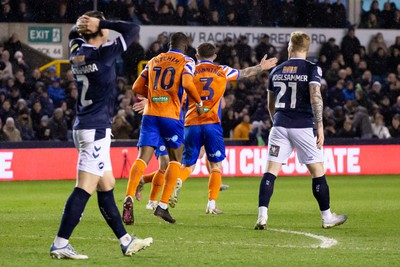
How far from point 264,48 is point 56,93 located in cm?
623

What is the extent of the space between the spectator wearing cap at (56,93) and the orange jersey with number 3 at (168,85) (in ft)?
41.4

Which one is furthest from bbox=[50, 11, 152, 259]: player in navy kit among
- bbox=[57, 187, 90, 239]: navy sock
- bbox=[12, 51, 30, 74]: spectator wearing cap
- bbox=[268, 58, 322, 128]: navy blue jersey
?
bbox=[12, 51, 30, 74]: spectator wearing cap

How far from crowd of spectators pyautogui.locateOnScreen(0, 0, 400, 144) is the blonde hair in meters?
12.1

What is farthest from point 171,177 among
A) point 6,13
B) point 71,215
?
point 6,13

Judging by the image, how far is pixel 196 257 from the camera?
9023 mm

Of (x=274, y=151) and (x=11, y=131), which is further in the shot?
(x=11, y=131)

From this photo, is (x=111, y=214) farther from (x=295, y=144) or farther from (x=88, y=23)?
(x=295, y=144)

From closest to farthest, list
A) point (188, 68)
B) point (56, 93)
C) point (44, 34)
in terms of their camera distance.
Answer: point (188, 68) < point (56, 93) < point (44, 34)

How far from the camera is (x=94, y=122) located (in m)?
8.91

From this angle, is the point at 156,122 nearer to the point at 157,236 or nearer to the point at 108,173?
the point at 157,236

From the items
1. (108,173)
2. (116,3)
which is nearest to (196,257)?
(108,173)

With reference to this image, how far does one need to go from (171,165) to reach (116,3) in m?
15.0

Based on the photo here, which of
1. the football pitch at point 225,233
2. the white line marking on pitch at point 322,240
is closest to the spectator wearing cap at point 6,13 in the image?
the football pitch at point 225,233

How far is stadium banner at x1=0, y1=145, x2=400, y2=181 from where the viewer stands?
2236 cm
